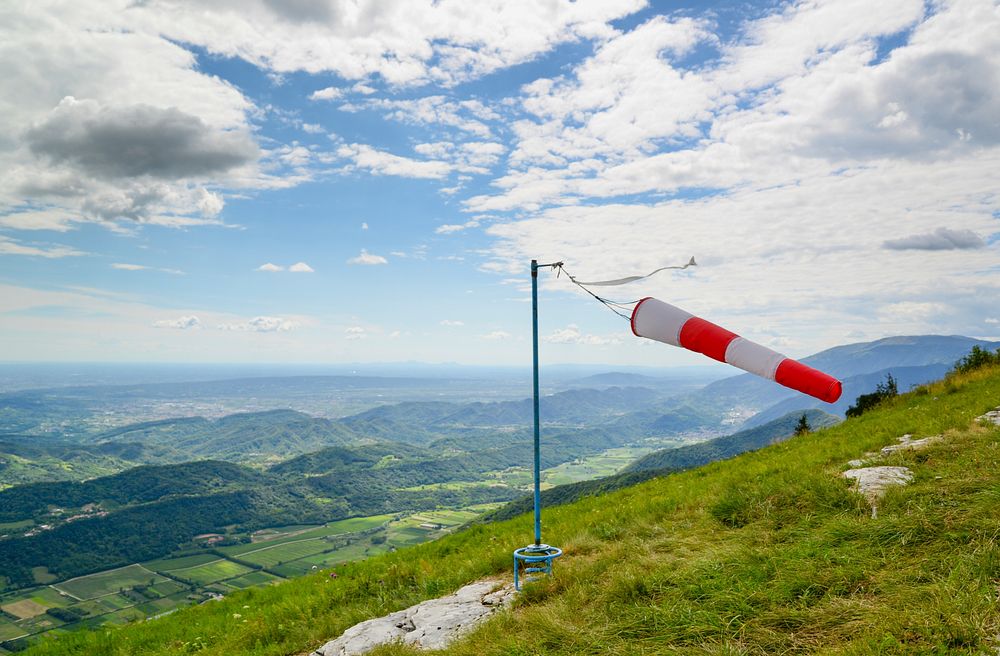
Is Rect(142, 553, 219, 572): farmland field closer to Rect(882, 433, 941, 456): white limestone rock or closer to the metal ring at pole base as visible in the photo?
the metal ring at pole base

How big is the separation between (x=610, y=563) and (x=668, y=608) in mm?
2112

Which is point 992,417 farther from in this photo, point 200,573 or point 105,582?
point 105,582

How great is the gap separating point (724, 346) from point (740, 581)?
9.49 feet

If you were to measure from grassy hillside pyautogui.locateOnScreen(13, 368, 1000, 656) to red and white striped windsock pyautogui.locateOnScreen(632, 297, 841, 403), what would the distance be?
226 cm

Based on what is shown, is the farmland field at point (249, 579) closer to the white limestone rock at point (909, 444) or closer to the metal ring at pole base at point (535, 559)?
the metal ring at pole base at point (535, 559)

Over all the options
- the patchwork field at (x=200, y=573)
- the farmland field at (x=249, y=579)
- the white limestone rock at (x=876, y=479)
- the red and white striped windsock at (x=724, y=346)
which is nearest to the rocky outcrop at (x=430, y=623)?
the red and white striped windsock at (x=724, y=346)

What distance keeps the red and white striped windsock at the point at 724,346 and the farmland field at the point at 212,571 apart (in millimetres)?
150751

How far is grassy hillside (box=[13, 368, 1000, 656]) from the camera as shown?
509 cm

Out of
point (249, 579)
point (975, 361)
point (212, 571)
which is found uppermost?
point (975, 361)

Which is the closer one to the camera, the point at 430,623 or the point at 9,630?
the point at 430,623

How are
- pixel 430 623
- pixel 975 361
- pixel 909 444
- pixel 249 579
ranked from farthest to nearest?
pixel 249 579 → pixel 975 361 → pixel 909 444 → pixel 430 623

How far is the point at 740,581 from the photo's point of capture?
6188mm

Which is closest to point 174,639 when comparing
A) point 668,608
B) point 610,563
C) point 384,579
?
point 384,579

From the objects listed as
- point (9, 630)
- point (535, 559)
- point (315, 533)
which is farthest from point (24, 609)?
point (535, 559)
